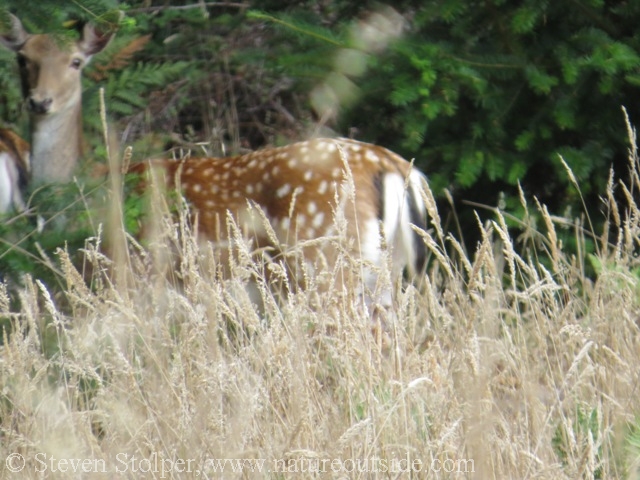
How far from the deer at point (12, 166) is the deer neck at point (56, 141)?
2.8 inches

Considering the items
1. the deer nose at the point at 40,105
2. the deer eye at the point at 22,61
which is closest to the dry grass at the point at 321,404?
the deer eye at the point at 22,61

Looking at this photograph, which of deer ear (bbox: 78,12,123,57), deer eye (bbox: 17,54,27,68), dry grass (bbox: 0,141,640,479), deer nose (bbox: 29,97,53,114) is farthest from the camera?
deer nose (bbox: 29,97,53,114)

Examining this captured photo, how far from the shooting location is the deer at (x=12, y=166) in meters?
5.33

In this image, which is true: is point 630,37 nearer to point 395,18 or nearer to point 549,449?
point 395,18

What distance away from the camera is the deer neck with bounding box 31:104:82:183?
5684 mm

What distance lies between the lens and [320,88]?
387 cm

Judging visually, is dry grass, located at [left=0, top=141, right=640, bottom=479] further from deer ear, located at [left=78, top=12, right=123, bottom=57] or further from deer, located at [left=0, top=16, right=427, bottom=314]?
deer ear, located at [left=78, top=12, right=123, bottom=57]

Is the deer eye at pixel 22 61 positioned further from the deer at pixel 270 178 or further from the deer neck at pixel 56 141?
the deer neck at pixel 56 141

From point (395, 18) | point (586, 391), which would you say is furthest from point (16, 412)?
point (395, 18)

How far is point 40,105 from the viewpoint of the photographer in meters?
5.79

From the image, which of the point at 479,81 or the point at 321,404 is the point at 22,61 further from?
the point at 321,404

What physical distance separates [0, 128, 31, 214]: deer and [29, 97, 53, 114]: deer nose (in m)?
0.22

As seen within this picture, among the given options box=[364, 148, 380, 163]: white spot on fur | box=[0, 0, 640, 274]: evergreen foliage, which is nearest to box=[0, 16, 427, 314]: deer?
box=[364, 148, 380, 163]: white spot on fur

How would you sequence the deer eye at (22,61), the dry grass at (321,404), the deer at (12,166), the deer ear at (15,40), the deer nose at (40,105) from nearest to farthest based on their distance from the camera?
the dry grass at (321,404)
the deer ear at (15,40)
the deer at (12,166)
the deer eye at (22,61)
the deer nose at (40,105)
